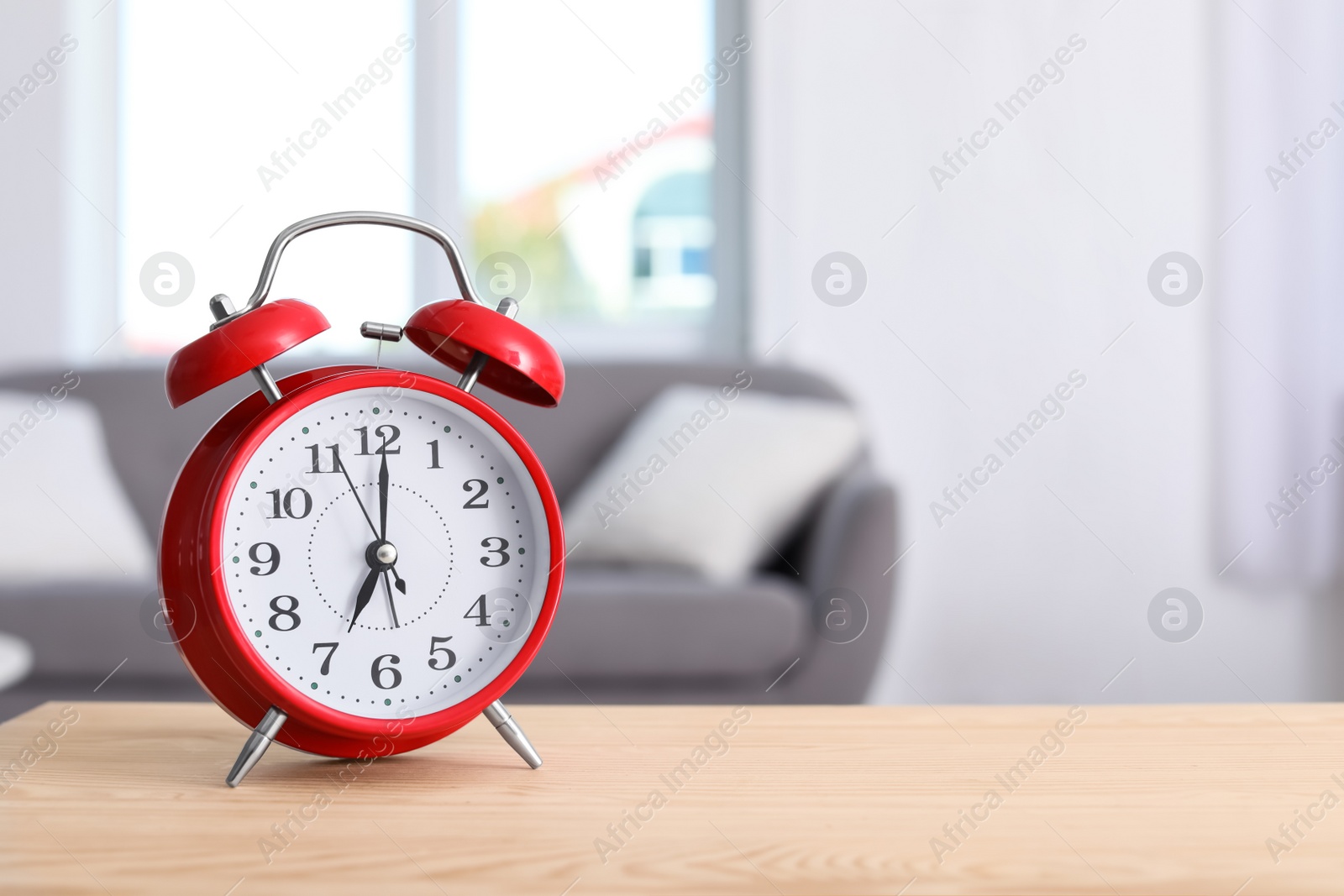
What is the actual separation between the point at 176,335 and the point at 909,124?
206 cm

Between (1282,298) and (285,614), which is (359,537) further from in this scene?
(1282,298)

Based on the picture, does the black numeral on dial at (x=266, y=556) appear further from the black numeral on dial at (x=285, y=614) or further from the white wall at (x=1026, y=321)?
the white wall at (x=1026, y=321)

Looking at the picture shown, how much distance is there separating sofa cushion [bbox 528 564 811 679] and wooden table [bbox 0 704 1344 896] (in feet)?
3.28

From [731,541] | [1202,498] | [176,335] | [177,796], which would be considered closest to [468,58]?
[176,335]

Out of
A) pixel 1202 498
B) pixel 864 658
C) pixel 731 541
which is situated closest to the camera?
pixel 864 658

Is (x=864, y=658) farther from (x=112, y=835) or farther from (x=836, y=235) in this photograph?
(x=112, y=835)

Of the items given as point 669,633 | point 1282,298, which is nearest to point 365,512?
point 669,633

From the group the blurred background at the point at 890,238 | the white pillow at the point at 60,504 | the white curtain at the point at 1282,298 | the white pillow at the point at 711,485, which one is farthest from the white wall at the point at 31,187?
the white curtain at the point at 1282,298

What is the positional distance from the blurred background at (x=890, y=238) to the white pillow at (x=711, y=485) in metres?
0.22

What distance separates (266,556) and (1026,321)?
2.40 metres

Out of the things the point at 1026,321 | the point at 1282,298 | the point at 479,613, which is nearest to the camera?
the point at 479,613

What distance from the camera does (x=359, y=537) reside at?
0.65 m

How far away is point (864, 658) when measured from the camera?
1.85m

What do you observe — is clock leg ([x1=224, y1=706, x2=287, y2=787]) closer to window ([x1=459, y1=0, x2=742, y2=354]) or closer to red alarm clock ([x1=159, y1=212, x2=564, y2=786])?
red alarm clock ([x1=159, y1=212, x2=564, y2=786])
